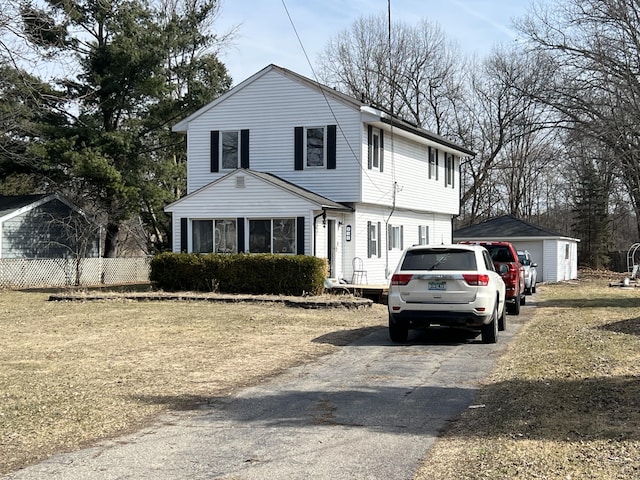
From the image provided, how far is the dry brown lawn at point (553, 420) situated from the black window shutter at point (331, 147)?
14097 mm

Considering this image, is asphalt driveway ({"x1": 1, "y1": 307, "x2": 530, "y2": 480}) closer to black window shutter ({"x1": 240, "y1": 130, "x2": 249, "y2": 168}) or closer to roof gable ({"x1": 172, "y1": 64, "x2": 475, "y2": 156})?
roof gable ({"x1": 172, "y1": 64, "x2": 475, "y2": 156})

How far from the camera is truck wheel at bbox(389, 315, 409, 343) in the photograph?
13.9 m

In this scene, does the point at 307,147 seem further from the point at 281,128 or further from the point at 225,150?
the point at 225,150

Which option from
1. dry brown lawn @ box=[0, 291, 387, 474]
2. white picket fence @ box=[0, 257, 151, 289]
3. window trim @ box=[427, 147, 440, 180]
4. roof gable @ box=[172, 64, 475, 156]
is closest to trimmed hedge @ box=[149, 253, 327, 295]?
dry brown lawn @ box=[0, 291, 387, 474]

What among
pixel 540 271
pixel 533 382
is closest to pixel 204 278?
pixel 533 382

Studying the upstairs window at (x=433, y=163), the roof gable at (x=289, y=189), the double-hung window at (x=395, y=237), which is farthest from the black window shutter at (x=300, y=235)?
the upstairs window at (x=433, y=163)

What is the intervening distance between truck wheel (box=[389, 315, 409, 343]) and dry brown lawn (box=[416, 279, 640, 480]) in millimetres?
2004

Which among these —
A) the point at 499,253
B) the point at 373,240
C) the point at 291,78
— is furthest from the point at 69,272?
the point at 499,253

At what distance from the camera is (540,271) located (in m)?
41.6

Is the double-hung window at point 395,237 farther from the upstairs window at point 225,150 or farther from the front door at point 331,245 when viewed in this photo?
the upstairs window at point 225,150

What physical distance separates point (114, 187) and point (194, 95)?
681 centimetres

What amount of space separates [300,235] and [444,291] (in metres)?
11.5

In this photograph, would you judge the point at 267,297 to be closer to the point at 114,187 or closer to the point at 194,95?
the point at 114,187

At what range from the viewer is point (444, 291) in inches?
523
